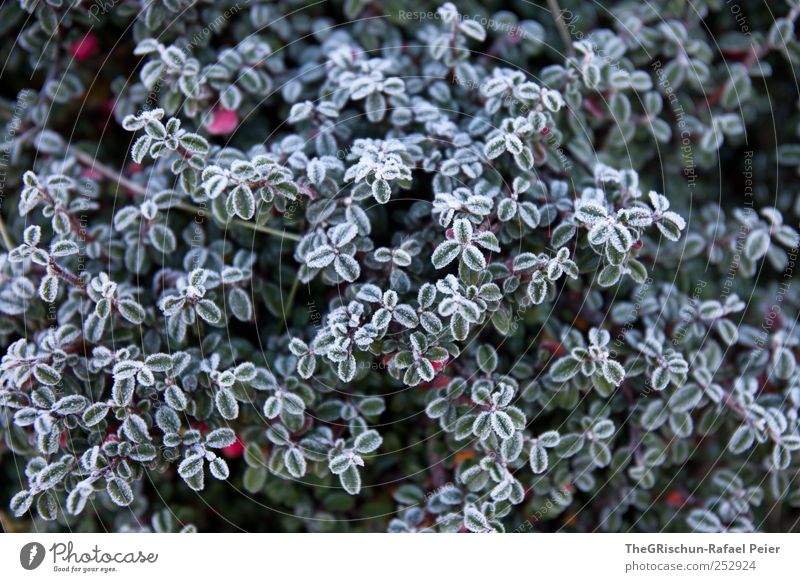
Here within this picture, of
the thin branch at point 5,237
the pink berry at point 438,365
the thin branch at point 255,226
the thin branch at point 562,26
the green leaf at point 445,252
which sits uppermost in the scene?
the thin branch at point 562,26

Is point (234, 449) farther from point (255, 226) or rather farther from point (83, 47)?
point (83, 47)

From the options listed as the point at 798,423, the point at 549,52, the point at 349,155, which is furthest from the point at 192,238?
the point at 798,423

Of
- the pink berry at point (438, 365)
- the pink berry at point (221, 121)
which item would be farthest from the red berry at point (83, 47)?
the pink berry at point (438, 365)

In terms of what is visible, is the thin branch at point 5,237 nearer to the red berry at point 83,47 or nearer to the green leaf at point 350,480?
the red berry at point 83,47
